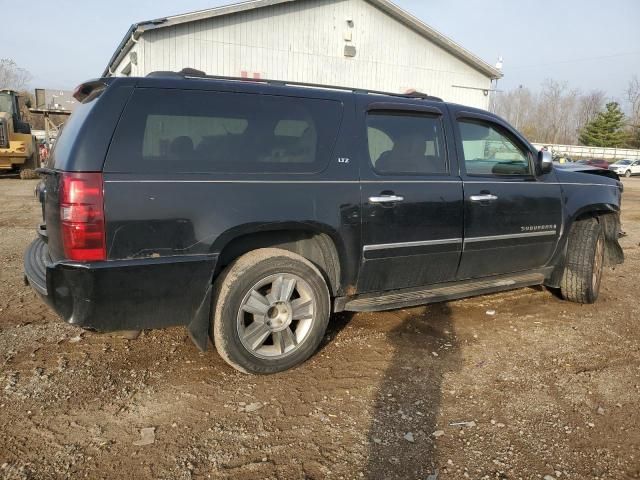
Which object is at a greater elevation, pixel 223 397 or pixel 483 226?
pixel 483 226

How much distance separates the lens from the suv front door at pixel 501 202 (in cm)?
414

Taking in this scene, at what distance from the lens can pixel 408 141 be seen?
3945 millimetres

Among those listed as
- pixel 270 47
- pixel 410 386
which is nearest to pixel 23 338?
pixel 410 386

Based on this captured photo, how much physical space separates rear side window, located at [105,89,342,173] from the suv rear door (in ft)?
1.33

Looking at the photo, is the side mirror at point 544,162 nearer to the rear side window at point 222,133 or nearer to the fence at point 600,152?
the rear side window at point 222,133

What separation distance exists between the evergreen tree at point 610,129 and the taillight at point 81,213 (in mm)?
69928

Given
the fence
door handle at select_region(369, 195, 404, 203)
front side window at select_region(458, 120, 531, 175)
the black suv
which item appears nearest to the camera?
the black suv

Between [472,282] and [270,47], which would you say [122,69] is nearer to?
[270,47]

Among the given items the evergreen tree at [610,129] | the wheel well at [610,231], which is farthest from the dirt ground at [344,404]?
the evergreen tree at [610,129]

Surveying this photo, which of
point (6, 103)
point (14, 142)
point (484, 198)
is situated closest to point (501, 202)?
point (484, 198)

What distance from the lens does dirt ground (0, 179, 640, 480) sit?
248 centimetres

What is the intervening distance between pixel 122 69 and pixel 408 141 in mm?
14725

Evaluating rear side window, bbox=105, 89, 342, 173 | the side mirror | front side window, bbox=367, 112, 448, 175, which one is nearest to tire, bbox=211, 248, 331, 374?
rear side window, bbox=105, 89, 342, 173

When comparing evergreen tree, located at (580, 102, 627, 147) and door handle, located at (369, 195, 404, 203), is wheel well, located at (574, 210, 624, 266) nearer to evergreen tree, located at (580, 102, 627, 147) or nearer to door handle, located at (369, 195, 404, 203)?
door handle, located at (369, 195, 404, 203)
